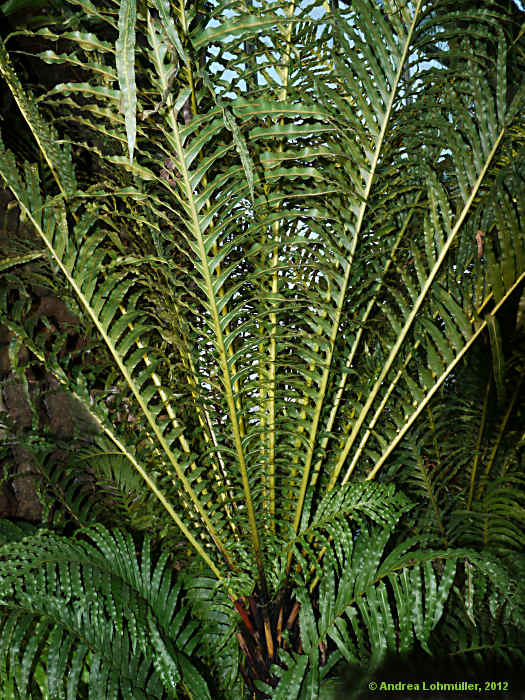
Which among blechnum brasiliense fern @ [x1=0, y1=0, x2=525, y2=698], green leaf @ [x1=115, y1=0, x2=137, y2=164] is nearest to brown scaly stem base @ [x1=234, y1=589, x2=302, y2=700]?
blechnum brasiliense fern @ [x1=0, y1=0, x2=525, y2=698]

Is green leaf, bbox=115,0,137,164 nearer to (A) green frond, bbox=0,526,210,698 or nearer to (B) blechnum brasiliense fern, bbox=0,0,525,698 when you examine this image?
(B) blechnum brasiliense fern, bbox=0,0,525,698

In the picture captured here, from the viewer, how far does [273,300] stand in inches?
32.0

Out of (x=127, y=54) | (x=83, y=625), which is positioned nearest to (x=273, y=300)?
(x=127, y=54)

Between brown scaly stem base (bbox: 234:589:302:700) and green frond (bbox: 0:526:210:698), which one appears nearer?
green frond (bbox: 0:526:210:698)

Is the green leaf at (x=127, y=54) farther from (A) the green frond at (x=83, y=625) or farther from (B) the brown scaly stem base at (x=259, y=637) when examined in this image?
(B) the brown scaly stem base at (x=259, y=637)

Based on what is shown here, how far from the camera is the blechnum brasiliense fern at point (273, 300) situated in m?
0.71

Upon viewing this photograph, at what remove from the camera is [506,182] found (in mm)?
855

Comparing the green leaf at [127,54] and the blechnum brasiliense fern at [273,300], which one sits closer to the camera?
the green leaf at [127,54]

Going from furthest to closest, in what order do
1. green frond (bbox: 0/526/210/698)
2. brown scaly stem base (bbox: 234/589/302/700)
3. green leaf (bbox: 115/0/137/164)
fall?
brown scaly stem base (bbox: 234/589/302/700) → green frond (bbox: 0/526/210/698) → green leaf (bbox: 115/0/137/164)

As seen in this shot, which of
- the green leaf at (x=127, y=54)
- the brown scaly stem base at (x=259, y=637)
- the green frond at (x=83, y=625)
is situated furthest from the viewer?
the brown scaly stem base at (x=259, y=637)

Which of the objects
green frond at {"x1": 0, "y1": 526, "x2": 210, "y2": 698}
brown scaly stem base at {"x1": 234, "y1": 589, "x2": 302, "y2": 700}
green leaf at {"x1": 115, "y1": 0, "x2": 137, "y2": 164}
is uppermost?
green leaf at {"x1": 115, "y1": 0, "x2": 137, "y2": 164}

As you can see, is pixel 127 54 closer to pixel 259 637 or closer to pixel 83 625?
pixel 83 625

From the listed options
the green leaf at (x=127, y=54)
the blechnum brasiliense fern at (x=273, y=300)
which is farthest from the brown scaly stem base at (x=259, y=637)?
the green leaf at (x=127, y=54)

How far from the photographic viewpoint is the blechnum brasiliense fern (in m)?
0.71
